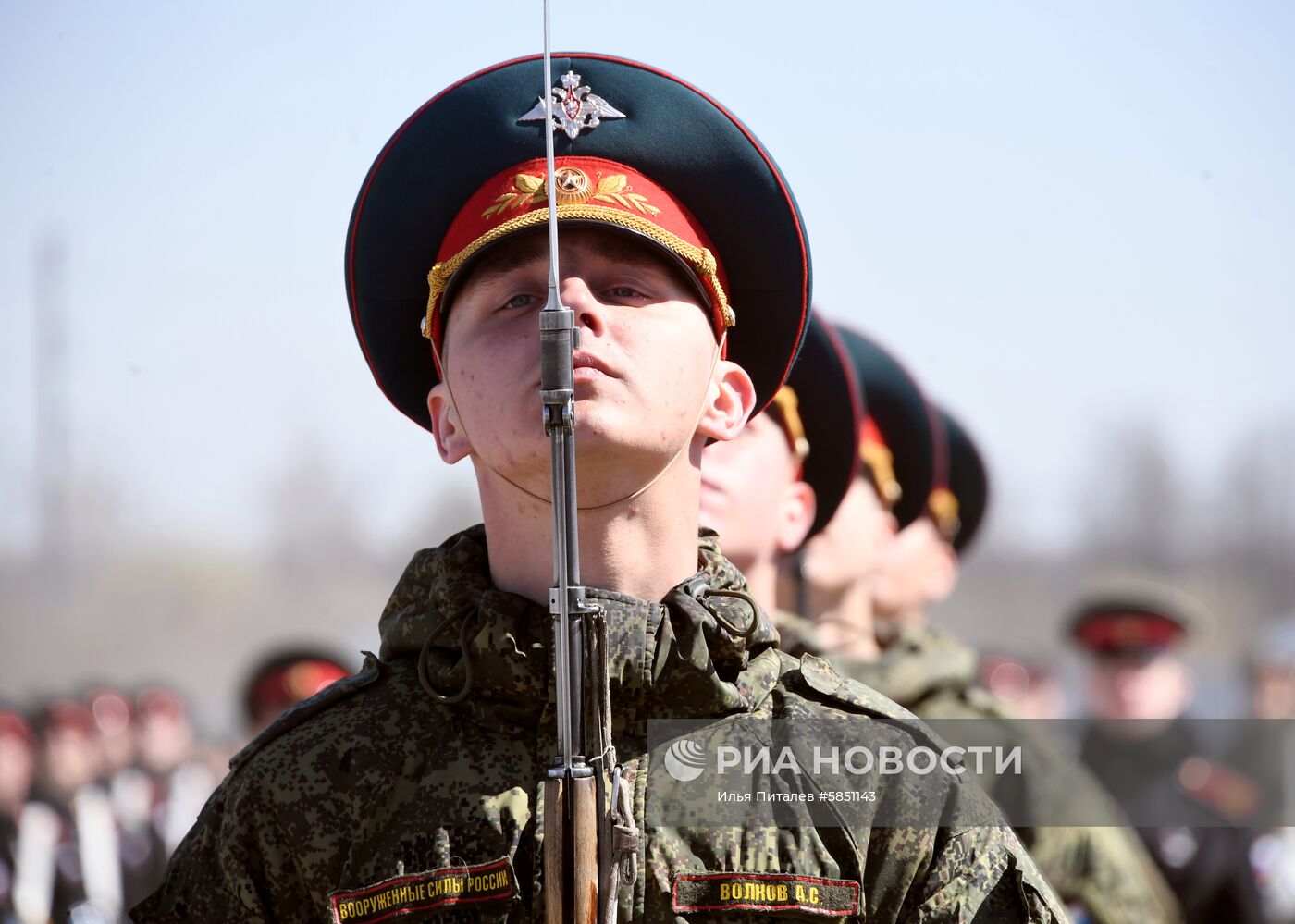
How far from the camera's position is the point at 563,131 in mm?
3826

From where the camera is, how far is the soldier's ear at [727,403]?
3836 millimetres

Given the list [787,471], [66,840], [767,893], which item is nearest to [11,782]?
[66,840]

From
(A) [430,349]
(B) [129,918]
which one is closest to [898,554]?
(A) [430,349]

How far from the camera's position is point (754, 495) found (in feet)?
19.8

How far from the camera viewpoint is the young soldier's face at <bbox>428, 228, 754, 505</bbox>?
3.51m

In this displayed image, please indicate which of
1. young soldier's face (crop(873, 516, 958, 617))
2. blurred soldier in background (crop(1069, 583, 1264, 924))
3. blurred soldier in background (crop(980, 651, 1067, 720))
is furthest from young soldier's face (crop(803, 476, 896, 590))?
blurred soldier in background (crop(980, 651, 1067, 720))

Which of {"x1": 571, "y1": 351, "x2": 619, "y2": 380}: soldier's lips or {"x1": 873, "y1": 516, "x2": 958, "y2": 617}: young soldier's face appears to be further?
{"x1": 873, "y1": 516, "x2": 958, "y2": 617}: young soldier's face

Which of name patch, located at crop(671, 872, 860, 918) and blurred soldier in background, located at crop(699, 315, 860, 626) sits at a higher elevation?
blurred soldier in background, located at crop(699, 315, 860, 626)

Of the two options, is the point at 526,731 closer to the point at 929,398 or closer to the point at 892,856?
the point at 892,856

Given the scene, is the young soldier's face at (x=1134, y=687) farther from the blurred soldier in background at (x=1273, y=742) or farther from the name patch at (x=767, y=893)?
the name patch at (x=767, y=893)

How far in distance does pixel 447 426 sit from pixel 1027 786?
4684 millimetres

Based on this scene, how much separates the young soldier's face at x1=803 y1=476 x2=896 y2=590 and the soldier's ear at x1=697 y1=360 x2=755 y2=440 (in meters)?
3.44

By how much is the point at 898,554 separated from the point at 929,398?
0.92 metres

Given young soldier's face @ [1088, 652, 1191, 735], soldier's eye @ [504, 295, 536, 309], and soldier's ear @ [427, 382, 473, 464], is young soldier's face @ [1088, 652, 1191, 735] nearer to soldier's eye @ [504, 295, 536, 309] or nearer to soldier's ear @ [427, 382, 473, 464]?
soldier's ear @ [427, 382, 473, 464]
